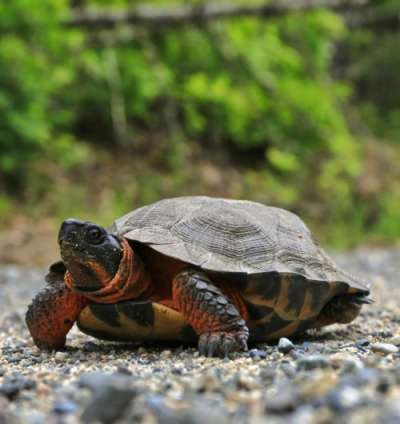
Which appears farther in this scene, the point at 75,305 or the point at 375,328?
the point at 375,328

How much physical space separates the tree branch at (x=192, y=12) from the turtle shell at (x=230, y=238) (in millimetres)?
8292

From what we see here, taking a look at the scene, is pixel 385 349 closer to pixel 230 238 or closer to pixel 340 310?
pixel 340 310

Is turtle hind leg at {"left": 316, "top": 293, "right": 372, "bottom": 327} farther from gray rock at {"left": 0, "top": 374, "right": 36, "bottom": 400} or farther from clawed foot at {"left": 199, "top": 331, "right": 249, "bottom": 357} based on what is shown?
gray rock at {"left": 0, "top": 374, "right": 36, "bottom": 400}

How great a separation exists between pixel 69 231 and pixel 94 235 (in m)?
0.11

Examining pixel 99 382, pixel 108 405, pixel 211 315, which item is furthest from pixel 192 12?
pixel 108 405

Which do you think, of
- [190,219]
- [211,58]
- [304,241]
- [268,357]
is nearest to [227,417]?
[268,357]

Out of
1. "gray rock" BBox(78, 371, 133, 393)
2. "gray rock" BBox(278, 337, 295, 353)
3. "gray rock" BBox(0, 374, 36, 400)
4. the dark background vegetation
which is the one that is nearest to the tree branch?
the dark background vegetation

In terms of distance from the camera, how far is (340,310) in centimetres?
324

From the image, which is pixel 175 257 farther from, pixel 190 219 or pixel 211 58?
pixel 211 58

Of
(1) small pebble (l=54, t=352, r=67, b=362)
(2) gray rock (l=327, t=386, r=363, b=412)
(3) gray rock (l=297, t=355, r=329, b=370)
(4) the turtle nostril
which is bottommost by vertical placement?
(1) small pebble (l=54, t=352, r=67, b=362)

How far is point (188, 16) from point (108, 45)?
1.45 metres

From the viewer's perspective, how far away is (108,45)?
11.1 metres

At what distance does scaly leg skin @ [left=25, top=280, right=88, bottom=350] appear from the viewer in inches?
115

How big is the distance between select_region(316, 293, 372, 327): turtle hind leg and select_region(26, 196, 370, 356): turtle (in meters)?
0.06
